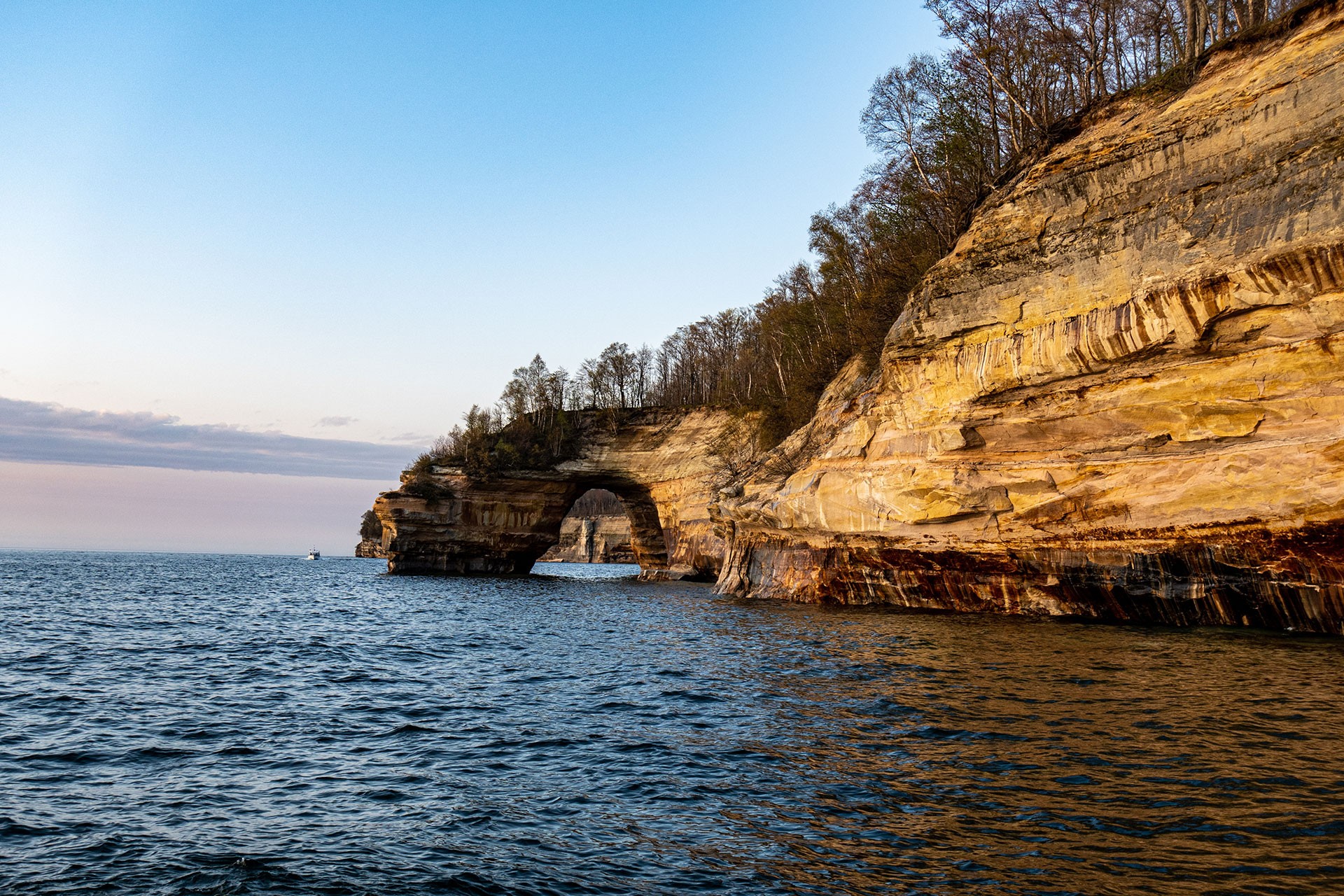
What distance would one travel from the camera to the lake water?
253 inches

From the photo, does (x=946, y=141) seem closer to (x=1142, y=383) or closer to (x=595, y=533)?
(x=1142, y=383)

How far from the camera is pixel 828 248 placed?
1861 inches

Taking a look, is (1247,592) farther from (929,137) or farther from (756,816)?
(929,137)

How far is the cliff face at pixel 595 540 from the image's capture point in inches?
4835

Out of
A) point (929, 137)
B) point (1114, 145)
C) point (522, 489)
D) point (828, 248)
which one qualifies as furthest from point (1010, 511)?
point (522, 489)

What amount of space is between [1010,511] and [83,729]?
22927 mm

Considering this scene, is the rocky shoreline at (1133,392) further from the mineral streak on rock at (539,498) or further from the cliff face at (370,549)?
the cliff face at (370,549)

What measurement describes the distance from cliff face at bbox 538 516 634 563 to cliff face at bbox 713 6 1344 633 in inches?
3708

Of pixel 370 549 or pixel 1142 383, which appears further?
pixel 370 549

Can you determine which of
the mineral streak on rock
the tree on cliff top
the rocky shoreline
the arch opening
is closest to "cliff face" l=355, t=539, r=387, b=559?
the arch opening

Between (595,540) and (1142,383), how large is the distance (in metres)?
110

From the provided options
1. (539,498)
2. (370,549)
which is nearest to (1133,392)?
(539,498)

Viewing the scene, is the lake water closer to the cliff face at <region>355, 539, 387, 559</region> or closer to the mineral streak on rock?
the mineral streak on rock

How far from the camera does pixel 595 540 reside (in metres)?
127
